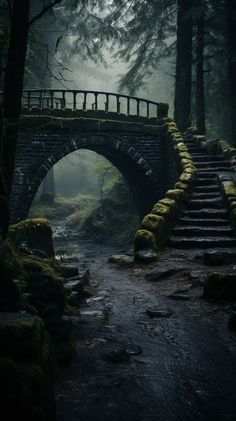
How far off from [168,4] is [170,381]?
1892 cm

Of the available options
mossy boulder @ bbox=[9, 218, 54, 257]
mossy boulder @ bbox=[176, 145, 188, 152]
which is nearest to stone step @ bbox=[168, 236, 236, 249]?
mossy boulder @ bbox=[9, 218, 54, 257]

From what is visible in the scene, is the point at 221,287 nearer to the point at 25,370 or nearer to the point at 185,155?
the point at 25,370

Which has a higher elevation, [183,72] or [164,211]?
[183,72]

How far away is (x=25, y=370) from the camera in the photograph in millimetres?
2953

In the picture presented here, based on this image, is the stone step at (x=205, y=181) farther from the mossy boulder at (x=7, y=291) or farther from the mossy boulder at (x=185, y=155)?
the mossy boulder at (x=7, y=291)

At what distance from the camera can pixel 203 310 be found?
6238 mm

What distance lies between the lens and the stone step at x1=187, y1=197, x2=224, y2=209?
11901 millimetres

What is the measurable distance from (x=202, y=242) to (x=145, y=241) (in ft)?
4.61

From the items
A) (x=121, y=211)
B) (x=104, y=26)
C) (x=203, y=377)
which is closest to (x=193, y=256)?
(x=203, y=377)

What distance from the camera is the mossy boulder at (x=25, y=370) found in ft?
9.13

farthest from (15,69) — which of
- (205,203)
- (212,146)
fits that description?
(212,146)

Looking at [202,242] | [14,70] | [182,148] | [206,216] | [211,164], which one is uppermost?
[14,70]

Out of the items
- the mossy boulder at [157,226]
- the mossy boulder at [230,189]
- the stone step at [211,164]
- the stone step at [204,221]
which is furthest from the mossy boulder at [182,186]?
the stone step at [211,164]

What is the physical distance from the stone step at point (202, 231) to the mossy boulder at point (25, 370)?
7.53 meters
